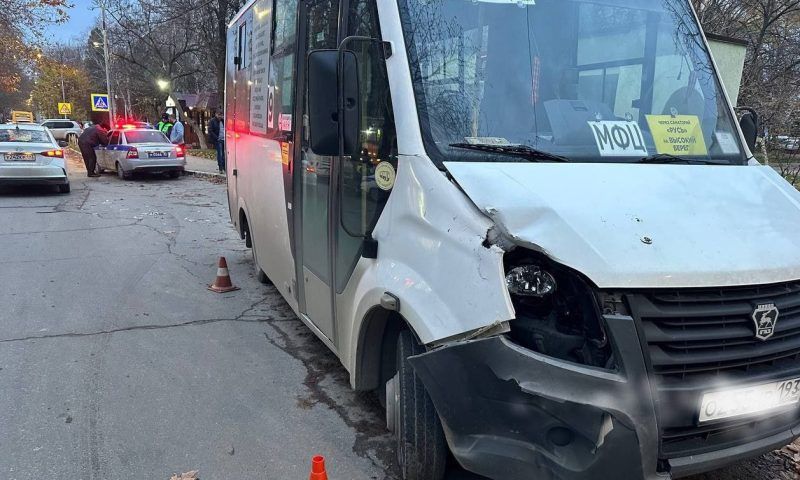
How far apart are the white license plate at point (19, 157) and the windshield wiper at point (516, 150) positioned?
14.0 meters

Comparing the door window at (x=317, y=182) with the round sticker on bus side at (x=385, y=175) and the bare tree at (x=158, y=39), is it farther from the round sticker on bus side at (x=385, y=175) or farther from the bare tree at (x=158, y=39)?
the bare tree at (x=158, y=39)

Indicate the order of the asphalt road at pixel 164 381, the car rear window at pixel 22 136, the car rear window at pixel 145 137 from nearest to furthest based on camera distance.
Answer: the asphalt road at pixel 164 381 → the car rear window at pixel 22 136 → the car rear window at pixel 145 137

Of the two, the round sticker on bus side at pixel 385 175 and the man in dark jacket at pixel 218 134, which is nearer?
the round sticker on bus side at pixel 385 175

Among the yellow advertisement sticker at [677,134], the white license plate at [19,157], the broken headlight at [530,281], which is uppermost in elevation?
the yellow advertisement sticker at [677,134]

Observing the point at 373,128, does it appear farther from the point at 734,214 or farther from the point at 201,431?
the point at 201,431

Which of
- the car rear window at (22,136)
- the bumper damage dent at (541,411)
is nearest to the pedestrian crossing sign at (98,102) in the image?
the car rear window at (22,136)

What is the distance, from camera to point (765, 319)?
2.28 meters

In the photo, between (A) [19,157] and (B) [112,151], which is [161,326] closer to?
(A) [19,157]

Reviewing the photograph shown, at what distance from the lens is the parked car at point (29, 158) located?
13133 millimetres

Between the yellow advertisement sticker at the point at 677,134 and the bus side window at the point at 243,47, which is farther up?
the bus side window at the point at 243,47

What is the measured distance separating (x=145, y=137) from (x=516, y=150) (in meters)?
17.6

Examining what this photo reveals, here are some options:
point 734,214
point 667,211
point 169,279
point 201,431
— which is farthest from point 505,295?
point 169,279

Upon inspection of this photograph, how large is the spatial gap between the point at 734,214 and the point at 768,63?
13.2 metres

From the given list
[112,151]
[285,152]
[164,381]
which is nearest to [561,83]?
[285,152]
